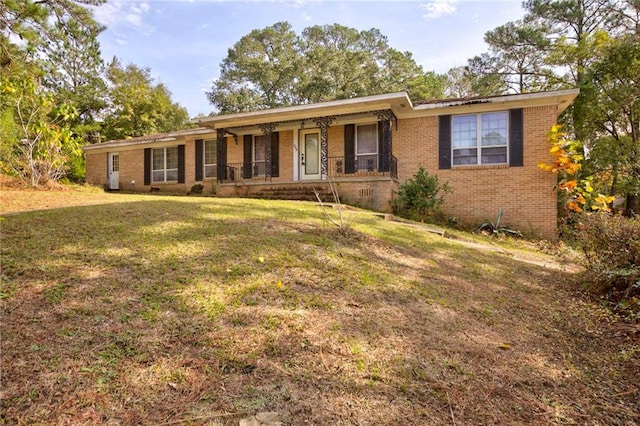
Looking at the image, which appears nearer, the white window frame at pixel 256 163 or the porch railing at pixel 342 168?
the porch railing at pixel 342 168

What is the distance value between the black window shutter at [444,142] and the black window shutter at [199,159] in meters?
10.2

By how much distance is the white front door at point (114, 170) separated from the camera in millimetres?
17875

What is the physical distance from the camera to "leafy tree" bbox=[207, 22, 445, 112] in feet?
90.4

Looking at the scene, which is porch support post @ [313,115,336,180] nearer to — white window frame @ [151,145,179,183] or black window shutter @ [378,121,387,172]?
black window shutter @ [378,121,387,172]

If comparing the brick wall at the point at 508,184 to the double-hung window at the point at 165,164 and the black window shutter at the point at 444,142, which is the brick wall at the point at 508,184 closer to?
the black window shutter at the point at 444,142

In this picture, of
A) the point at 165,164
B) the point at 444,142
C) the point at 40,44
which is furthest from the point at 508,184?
the point at 165,164

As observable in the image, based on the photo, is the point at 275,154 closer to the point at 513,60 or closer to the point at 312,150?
the point at 312,150

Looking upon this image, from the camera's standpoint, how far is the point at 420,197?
10.1 m

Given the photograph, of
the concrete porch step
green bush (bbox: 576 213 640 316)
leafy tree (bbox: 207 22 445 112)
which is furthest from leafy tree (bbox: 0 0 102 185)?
leafy tree (bbox: 207 22 445 112)

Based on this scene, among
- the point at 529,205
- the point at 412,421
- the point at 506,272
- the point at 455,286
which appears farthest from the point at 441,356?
the point at 529,205

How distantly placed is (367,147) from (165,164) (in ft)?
32.8

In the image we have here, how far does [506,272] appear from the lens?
17.3 feet

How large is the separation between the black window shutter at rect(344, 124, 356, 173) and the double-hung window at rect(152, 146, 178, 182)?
334 inches

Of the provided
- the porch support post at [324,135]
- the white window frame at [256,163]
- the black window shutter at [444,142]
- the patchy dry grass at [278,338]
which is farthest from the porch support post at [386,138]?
the patchy dry grass at [278,338]
